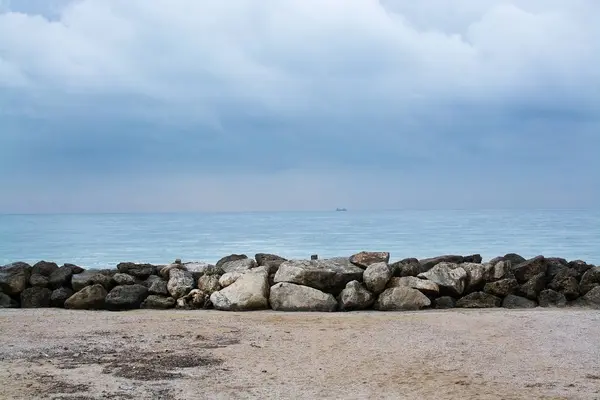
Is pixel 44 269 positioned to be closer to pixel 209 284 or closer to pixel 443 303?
pixel 209 284

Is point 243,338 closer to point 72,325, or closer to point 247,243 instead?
point 72,325

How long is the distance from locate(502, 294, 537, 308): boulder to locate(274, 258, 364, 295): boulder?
8.13 ft

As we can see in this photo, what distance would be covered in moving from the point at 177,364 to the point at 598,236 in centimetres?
4553

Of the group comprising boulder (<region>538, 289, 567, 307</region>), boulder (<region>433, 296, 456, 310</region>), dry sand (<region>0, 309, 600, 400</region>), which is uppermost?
boulder (<region>538, 289, 567, 307</region>)

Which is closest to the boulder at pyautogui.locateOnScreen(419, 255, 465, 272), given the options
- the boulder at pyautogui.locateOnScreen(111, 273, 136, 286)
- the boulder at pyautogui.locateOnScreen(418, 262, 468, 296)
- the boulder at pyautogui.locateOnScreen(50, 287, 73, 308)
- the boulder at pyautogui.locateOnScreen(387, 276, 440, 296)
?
the boulder at pyautogui.locateOnScreen(418, 262, 468, 296)

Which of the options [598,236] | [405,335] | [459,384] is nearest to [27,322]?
[405,335]

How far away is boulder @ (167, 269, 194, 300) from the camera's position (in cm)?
1216

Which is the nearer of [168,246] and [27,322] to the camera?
[27,322]

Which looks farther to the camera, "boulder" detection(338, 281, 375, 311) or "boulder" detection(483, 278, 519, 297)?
"boulder" detection(483, 278, 519, 297)

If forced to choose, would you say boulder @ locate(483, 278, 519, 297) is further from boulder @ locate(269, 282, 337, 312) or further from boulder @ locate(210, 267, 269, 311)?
boulder @ locate(210, 267, 269, 311)

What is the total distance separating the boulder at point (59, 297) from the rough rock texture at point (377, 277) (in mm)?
5092

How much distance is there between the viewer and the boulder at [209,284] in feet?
40.0

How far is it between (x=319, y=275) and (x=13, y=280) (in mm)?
5300

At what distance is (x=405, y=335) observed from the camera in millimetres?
9203
